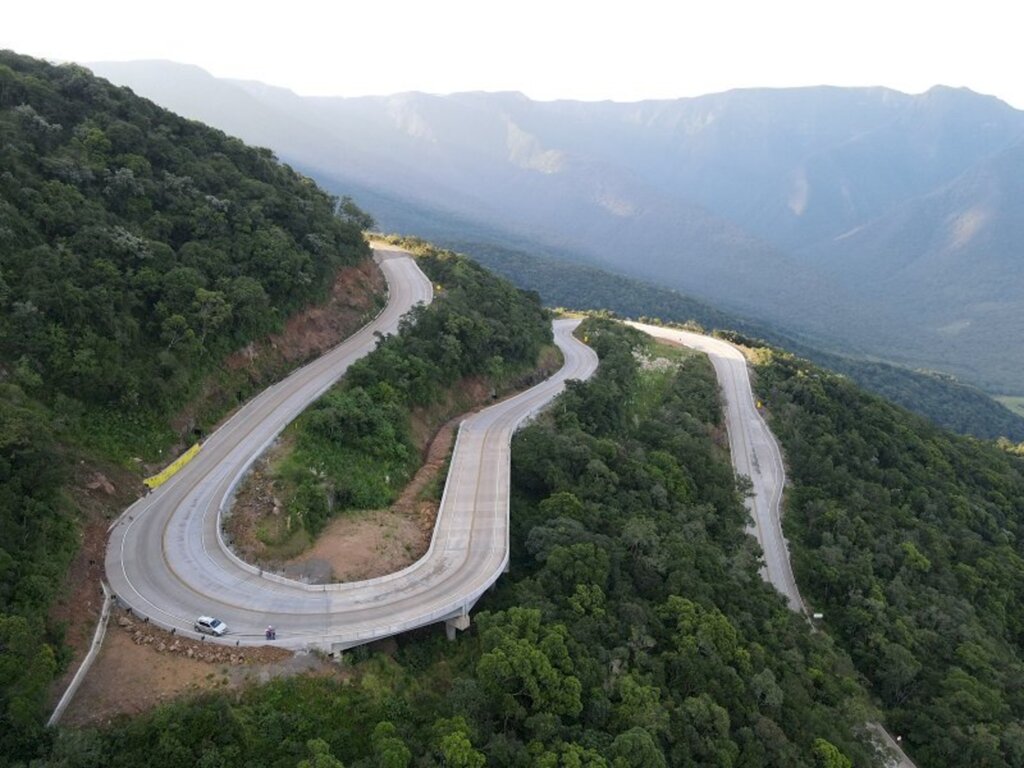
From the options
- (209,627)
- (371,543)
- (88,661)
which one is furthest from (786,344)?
(88,661)

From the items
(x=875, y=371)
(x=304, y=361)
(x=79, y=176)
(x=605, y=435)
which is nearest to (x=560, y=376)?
(x=605, y=435)

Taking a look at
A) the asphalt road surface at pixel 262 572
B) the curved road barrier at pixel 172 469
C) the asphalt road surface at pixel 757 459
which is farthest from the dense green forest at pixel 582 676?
the curved road barrier at pixel 172 469

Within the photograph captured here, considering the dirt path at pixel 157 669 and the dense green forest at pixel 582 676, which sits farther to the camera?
the dirt path at pixel 157 669

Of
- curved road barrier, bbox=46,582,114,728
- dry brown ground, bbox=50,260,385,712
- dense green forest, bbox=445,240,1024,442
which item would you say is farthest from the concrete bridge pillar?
dense green forest, bbox=445,240,1024,442

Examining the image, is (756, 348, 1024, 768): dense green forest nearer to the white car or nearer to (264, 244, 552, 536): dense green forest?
(264, 244, 552, 536): dense green forest

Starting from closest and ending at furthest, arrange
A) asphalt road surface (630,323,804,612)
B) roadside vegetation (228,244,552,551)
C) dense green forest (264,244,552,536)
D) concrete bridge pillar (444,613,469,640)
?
1. concrete bridge pillar (444,613,469,640)
2. roadside vegetation (228,244,552,551)
3. dense green forest (264,244,552,536)
4. asphalt road surface (630,323,804,612)

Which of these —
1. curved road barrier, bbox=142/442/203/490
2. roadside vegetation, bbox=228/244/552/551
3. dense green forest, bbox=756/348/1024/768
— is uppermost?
roadside vegetation, bbox=228/244/552/551

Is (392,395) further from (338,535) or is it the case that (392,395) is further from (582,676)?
(582,676)

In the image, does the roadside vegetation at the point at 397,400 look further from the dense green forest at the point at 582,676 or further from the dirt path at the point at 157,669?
the dense green forest at the point at 582,676
